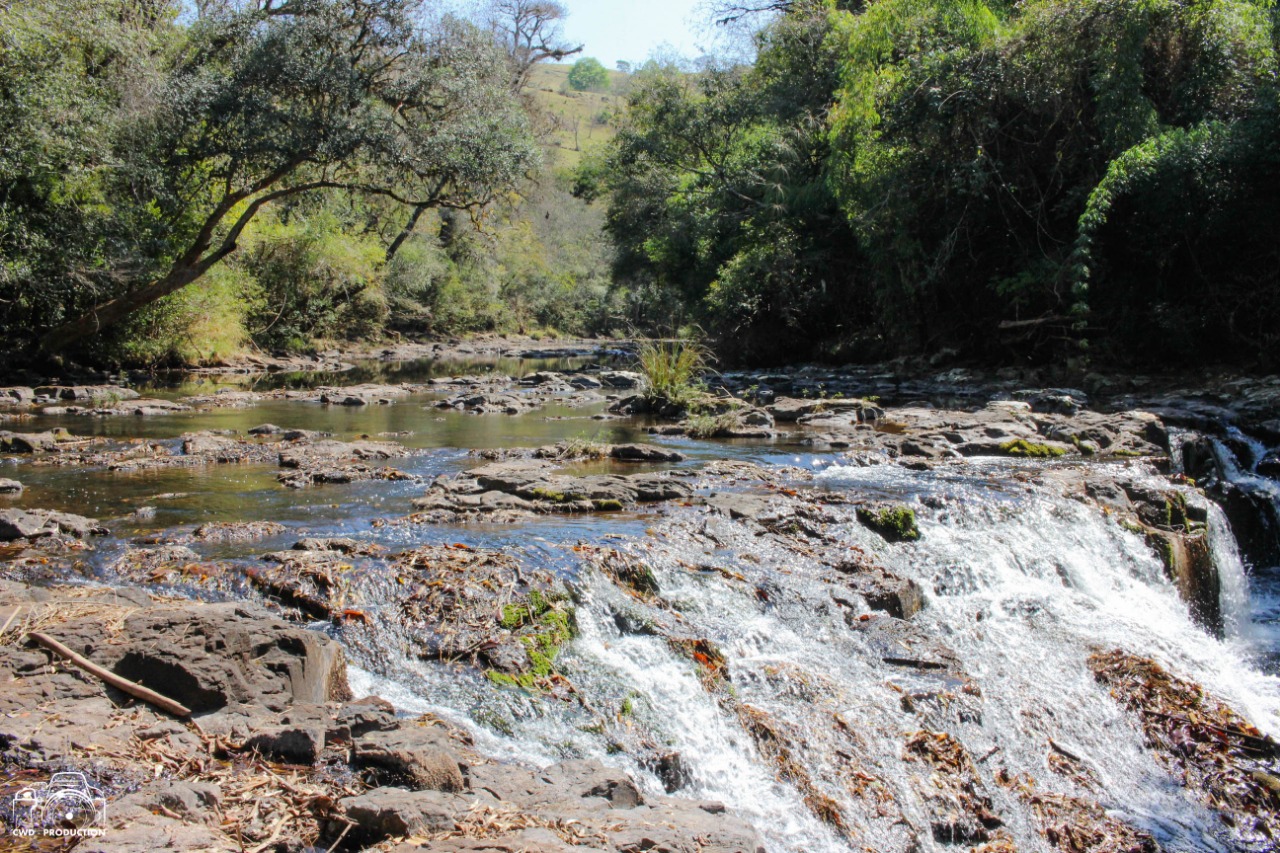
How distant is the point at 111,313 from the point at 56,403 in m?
3.41

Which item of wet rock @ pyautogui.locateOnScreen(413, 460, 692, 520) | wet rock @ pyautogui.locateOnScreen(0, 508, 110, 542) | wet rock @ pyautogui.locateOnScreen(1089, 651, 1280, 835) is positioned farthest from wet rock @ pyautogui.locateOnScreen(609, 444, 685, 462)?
wet rock @ pyautogui.locateOnScreen(0, 508, 110, 542)

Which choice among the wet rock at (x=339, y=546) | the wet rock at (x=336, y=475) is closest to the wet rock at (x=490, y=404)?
the wet rock at (x=336, y=475)

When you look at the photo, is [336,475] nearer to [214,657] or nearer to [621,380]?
[214,657]

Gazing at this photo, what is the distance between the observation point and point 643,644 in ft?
17.7

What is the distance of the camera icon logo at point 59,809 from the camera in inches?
108

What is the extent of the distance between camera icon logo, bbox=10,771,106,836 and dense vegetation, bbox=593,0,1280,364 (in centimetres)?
1605

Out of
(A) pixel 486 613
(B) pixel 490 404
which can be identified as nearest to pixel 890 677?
(A) pixel 486 613

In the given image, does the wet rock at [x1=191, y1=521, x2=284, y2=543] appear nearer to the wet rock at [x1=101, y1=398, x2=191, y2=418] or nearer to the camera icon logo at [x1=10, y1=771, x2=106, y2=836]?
the camera icon logo at [x1=10, y1=771, x2=106, y2=836]

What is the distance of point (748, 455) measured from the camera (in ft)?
35.7

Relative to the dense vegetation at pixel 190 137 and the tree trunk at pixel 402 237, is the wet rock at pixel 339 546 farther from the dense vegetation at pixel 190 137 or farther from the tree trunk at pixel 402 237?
the tree trunk at pixel 402 237

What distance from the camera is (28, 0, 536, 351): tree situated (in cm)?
1678

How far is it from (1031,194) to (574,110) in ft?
261

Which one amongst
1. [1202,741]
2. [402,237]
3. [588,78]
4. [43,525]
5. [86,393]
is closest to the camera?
[1202,741]

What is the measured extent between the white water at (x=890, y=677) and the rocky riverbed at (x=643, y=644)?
2 centimetres
